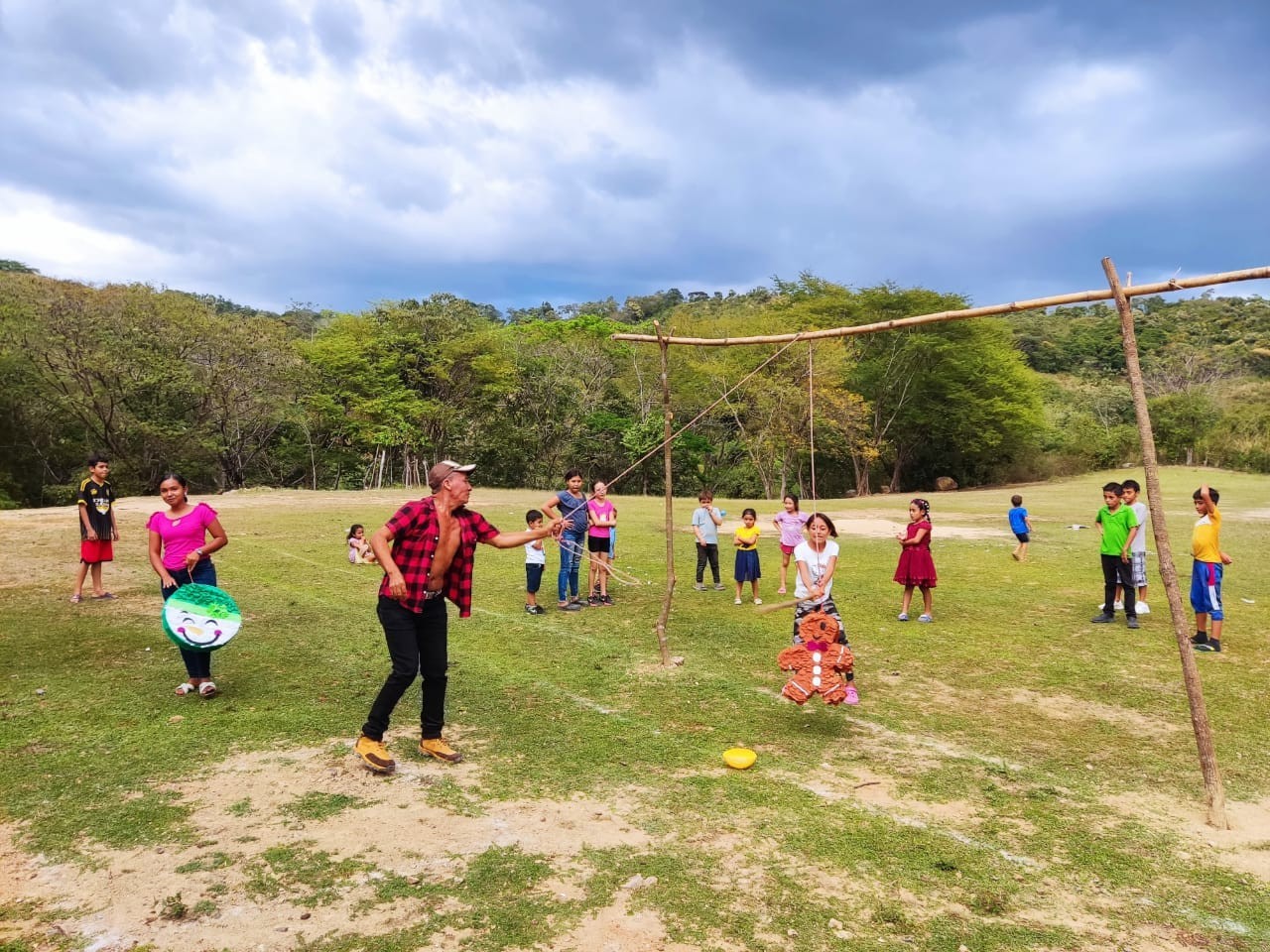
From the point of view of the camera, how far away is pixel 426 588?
5.23m

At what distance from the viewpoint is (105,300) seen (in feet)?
108

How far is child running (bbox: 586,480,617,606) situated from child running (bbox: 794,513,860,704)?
3.68 meters

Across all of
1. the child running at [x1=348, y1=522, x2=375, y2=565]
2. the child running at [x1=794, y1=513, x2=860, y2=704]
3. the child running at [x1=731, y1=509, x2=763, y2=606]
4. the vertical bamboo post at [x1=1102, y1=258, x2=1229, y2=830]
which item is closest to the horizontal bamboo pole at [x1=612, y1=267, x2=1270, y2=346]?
the vertical bamboo post at [x1=1102, y1=258, x2=1229, y2=830]

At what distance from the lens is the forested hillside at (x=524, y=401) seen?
3325 centimetres

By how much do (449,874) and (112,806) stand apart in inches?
88.5

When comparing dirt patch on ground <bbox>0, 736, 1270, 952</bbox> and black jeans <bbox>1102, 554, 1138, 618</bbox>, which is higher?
black jeans <bbox>1102, 554, 1138, 618</bbox>

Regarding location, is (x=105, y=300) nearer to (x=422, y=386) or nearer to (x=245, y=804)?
(x=422, y=386)

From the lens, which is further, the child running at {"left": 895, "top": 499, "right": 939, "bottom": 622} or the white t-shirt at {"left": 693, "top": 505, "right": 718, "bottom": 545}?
the white t-shirt at {"left": 693, "top": 505, "right": 718, "bottom": 545}

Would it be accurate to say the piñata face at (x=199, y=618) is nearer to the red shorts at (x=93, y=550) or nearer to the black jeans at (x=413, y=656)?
the black jeans at (x=413, y=656)

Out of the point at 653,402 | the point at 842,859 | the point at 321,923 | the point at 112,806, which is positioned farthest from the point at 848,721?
the point at 653,402

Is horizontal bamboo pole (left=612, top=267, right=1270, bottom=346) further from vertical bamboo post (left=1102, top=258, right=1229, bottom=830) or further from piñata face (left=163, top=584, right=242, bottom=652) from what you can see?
piñata face (left=163, top=584, right=242, bottom=652)

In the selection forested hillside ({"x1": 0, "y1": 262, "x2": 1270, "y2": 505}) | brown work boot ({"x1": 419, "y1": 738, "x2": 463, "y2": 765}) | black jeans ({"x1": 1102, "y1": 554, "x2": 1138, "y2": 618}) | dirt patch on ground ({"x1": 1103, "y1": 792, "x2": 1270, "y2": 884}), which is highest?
forested hillside ({"x1": 0, "y1": 262, "x2": 1270, "y2": 505})

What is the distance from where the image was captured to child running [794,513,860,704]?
6801 millimetres

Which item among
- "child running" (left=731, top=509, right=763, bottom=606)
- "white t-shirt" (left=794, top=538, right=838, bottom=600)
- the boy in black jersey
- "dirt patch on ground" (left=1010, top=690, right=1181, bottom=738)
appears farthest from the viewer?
"child running" (left=731, top=509, right=763, bottom=606)
